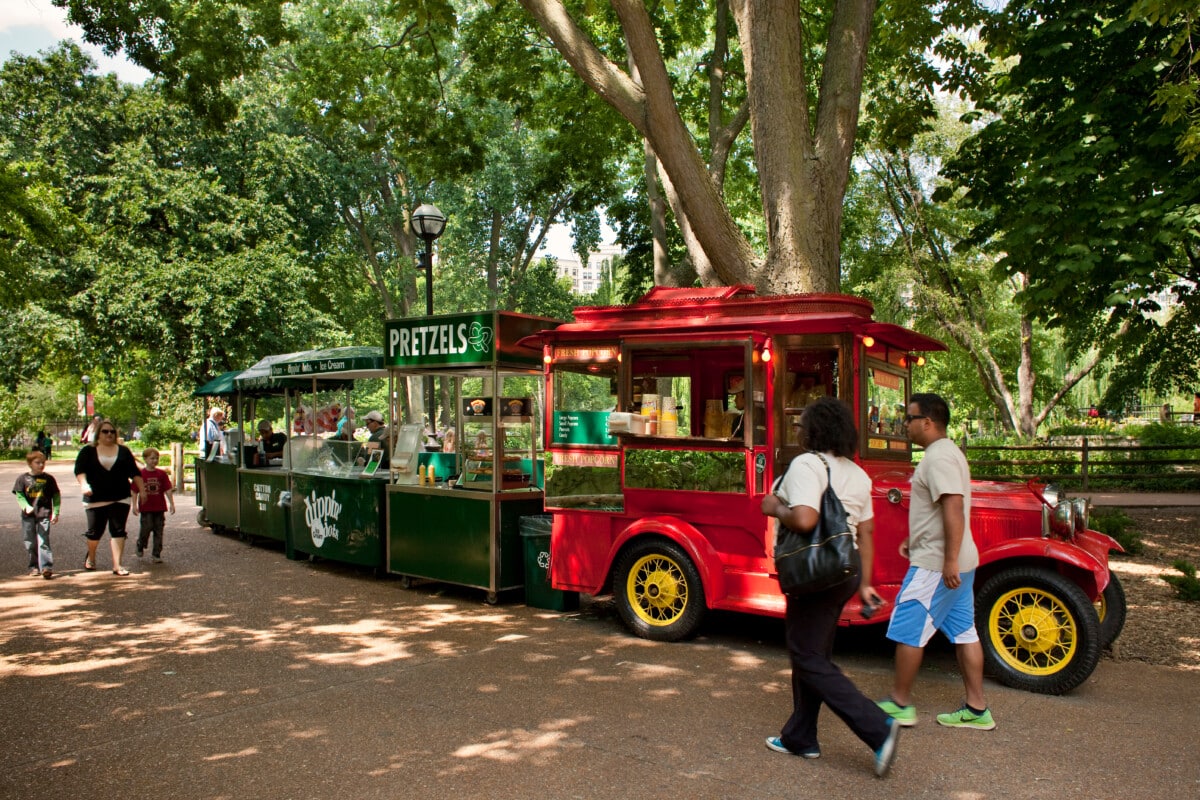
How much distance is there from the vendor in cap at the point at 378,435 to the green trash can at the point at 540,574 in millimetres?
2729

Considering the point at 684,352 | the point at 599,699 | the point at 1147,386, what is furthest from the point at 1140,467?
the point at 599,699

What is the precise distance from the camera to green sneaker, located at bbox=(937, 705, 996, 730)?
196 inches

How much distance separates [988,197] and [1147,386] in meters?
10.9

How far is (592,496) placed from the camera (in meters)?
7.84

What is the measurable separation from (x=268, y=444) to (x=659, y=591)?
8.98 metres

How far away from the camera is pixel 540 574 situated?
28.2 feet

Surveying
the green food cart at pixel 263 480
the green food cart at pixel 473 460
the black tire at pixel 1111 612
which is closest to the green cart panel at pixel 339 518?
the green food cart at pixel 473 460

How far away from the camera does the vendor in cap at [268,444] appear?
14.0 meters

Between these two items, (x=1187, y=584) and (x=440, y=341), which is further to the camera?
(x=440, y=341)

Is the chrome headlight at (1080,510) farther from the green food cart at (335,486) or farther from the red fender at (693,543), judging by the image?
the green food cart at (335,486)

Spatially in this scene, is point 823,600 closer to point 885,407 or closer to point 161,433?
point 885,407

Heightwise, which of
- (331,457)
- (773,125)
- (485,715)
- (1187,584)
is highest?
(773,125)

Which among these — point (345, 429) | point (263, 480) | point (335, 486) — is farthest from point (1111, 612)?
point (263, 480)

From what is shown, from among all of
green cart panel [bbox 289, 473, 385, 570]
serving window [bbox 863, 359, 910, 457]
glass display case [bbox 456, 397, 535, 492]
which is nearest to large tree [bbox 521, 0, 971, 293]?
serving window [bbox 863, 359, 910, 457]
